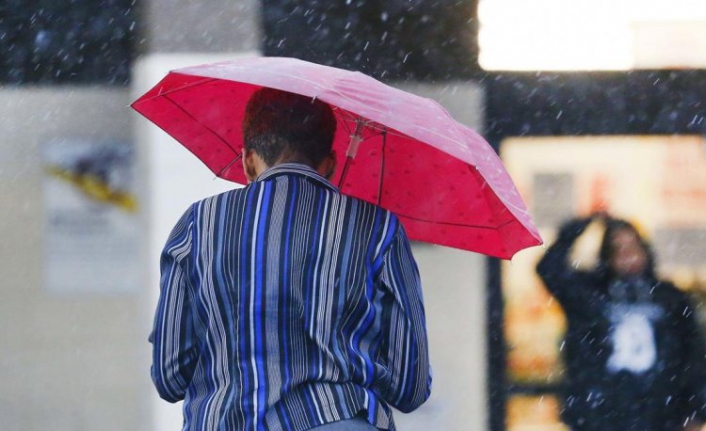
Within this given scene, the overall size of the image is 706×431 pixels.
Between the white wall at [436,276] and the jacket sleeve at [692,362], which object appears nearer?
the white wall at [436,276]

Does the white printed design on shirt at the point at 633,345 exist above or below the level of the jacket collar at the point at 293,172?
below

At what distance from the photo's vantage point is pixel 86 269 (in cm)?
608

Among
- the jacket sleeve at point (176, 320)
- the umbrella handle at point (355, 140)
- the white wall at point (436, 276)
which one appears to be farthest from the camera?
the white wall at point (436, 276)

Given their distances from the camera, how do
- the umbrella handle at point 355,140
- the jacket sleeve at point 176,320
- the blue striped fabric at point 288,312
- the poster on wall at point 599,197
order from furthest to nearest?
the poster on wall at point 599,197 < the umbrella handle at point 355,140 < the jacket sleeve at point 176,320 < the blue striped fabric at point 288,312

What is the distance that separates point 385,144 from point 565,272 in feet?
9.90

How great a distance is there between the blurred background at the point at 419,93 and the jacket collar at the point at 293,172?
3356 millimetres

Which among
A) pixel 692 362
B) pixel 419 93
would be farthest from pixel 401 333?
pixel 692 362

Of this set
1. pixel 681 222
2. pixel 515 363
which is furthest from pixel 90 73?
pixel 681 222

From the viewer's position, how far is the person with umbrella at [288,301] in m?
2.54

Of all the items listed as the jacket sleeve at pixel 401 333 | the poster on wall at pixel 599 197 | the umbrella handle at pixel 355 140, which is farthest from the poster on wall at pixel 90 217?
the jacket sleeve at pixel 401 333

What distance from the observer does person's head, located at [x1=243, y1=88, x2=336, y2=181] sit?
2764 millimetres

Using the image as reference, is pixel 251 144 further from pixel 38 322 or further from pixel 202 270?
pixel 38 322

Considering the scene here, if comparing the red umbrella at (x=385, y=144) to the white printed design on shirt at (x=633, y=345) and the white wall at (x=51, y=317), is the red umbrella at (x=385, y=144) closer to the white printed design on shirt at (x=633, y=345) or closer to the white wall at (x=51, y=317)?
the white wall at (x=51, y=317)

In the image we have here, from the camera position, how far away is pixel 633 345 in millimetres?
6184
